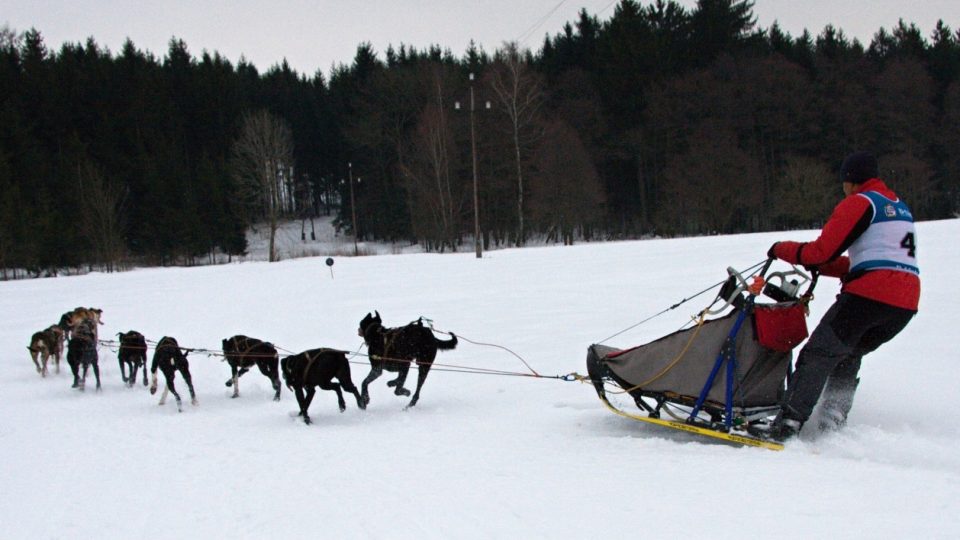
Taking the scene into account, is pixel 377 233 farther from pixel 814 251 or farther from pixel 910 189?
pixel 814 251

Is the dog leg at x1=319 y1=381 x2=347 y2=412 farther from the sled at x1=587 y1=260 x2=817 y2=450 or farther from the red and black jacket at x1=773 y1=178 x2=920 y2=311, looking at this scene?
the red and black jacket at x1=773 y1=178 x2=920 y2=311

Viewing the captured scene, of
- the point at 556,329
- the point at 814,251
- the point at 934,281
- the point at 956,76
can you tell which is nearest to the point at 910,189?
the point at 956,76

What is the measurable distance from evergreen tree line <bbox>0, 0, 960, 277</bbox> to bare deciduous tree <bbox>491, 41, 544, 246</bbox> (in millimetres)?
179

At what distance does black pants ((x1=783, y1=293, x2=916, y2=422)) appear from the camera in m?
3.88

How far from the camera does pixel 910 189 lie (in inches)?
1582

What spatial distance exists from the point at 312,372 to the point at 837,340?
478 centimetres

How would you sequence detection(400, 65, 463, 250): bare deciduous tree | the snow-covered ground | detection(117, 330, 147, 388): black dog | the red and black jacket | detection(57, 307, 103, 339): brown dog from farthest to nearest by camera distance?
detection(400, 65, 463, 250): bare deciduous tree → detection(57, 307, 103, 339): brown dog → detection(117, 330, 147, 388): black dog → the red and black jacket → the snow-covered ground

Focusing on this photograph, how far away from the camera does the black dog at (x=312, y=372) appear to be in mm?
6438

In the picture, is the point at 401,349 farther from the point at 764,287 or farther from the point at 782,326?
the point at 782,326

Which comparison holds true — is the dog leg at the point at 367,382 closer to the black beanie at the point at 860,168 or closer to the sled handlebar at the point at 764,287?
the sled handlebar at the point at 764,287

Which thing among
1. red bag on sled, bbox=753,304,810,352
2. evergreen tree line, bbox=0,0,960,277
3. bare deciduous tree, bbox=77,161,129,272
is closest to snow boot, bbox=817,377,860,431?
red bag on sled, bbox=753,304,810,352

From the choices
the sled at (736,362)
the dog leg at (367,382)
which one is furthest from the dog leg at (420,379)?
the sled at (736,362)

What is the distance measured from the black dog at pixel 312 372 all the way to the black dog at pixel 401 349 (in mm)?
343

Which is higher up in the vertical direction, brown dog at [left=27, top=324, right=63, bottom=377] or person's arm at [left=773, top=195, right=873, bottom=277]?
person's arm at [left=773, top=195, right=873, bottom=277]
